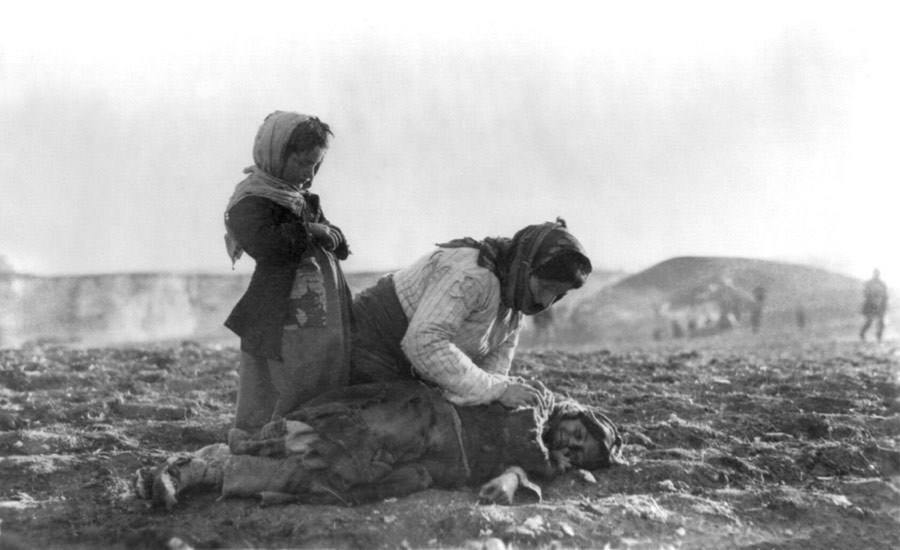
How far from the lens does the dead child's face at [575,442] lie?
4.37m

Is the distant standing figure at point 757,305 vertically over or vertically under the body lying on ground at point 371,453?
under

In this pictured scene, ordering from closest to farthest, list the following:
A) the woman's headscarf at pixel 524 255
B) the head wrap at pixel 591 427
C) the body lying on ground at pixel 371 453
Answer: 1. the body lying on ground at pixel 371 453
2. the woman's headscarf at pixel 524 255
3. the head wrap at pixel 591 427

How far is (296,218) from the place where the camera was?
4.00 m

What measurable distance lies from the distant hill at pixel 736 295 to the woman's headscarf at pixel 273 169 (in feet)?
36.5

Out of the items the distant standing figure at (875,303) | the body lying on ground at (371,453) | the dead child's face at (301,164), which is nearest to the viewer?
the body lying on ground at (371,453)

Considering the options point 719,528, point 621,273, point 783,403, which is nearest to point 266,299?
point 719,528

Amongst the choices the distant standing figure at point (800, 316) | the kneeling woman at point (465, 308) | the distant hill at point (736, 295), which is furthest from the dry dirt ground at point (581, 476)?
the distant standing figure at point (800, 316)

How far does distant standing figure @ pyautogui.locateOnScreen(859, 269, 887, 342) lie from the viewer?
1338 centimetres

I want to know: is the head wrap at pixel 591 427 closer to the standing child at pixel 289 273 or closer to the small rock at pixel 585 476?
the small rock at pixel 585 476

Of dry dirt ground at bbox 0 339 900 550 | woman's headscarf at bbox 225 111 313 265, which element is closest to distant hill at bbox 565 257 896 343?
dry dirt ground at bbox 0 339 900 550

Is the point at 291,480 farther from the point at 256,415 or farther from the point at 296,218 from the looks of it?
the point at 296,218

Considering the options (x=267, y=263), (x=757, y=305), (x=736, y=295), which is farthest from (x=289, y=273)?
(x=757, y=305)

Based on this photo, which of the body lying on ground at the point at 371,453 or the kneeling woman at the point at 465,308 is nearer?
the body lying on ground at the point at 371,453

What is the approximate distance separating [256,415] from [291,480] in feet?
2.08
